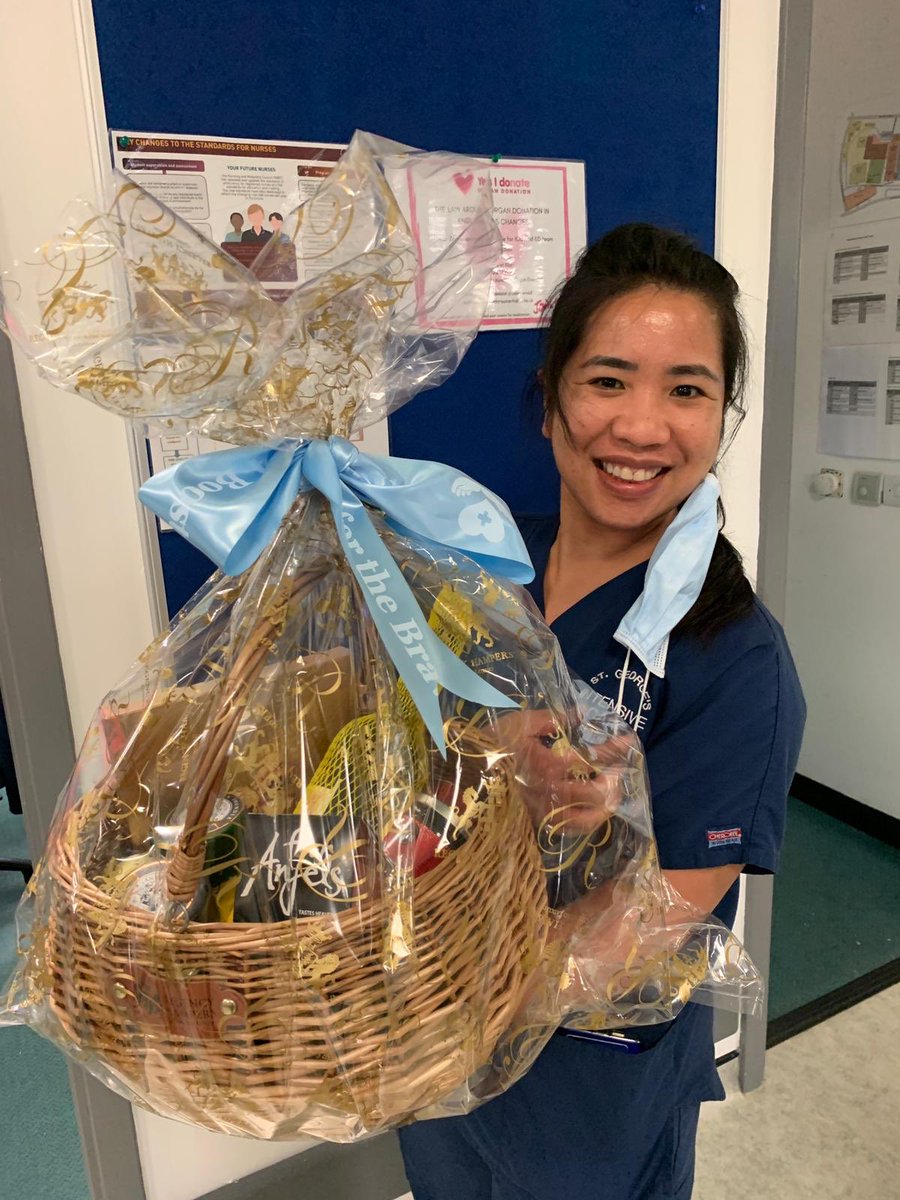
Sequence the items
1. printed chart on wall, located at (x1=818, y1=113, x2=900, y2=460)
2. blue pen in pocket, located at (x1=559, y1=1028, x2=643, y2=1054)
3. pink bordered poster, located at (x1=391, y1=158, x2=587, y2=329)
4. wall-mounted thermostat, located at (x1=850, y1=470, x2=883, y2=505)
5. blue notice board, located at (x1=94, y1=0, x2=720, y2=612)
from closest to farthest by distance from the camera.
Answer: blue pen in pocket, located at (x1=559, y1=1028, x2=643, y2=1054)
blue notice board, located at (x1=94, y1=0, x2=720, y2=612)
pink bordered poster, located at (x1=391, y1=158, x2=587, y2=329)
printed chart on wall, located at (x1=818, y1=113, x2=900, y2=460)
wall-mounted thermostat, located at (x1=850, y1=470, x2=883, y2=505)

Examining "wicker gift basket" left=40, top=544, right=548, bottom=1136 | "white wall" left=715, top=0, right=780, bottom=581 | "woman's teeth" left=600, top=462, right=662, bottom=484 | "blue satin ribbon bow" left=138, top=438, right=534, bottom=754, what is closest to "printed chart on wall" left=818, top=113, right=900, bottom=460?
"white wall" left=715, top=0, right=780, bottom=581

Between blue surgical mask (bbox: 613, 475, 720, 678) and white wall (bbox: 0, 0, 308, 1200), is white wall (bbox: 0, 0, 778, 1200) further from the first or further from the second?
blue surgical mask (bbox: 613, 475, 720, 678)

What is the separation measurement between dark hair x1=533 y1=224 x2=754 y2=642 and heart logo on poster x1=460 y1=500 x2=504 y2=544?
1.13ft

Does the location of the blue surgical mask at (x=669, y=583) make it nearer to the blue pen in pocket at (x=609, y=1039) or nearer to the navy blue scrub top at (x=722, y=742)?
the navy blue scrub top at (x=722, y=742)

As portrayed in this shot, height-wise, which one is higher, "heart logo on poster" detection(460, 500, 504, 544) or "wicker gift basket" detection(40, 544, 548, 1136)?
"heart logo on poster" detection(460, 500, 504, 544)

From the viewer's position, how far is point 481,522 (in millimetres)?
649

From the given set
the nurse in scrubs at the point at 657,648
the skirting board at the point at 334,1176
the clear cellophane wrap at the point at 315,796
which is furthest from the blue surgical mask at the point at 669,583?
the skirting board at the point at 334,1176

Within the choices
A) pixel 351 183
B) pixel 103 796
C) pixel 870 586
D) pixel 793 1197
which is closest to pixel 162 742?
pixel 103 796

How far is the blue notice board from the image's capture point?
40.2 inches

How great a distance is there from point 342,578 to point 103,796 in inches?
9.7

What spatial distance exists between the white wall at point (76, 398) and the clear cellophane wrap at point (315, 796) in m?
0.40

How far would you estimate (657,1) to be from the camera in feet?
4.23

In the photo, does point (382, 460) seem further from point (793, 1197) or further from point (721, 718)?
point (793, 1197)

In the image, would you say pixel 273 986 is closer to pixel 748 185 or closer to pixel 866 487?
pixel 748 185
